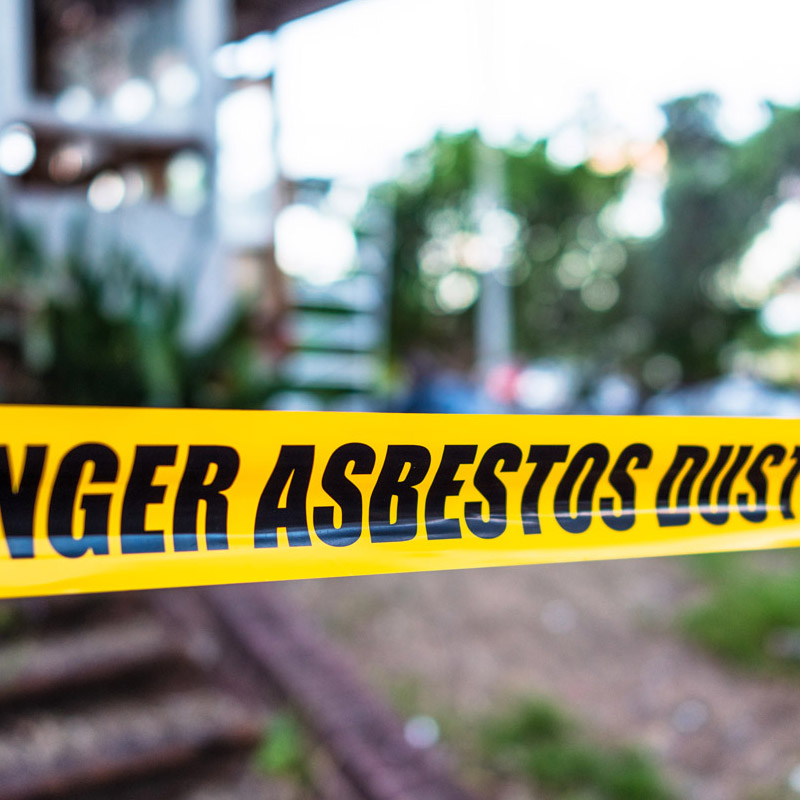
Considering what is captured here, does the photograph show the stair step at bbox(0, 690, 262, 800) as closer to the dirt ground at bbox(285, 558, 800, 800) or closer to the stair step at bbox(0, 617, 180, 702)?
the stair step at bbox(0, 617, 180, 702)

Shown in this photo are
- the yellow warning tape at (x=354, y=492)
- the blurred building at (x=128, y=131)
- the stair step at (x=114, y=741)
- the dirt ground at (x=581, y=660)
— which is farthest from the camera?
the blurred building at (x=128, y=131)

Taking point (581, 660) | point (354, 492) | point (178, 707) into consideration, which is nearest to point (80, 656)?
point (178, 707)

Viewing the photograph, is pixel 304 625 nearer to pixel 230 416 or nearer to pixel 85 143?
pixel 230 416

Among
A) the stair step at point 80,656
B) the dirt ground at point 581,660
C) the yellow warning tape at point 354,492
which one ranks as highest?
the yellow warning tape at point 354,492

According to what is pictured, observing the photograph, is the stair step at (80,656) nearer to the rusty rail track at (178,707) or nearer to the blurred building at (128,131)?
the rusty rail track at (178,707)

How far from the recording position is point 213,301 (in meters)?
5.54

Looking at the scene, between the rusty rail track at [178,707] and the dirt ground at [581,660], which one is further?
the dirt ground at [581,660]

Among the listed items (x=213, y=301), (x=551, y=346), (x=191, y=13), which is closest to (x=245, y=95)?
(x=191, y=13)

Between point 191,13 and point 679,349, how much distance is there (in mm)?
7968

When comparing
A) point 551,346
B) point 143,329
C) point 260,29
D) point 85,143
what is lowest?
point 551,346

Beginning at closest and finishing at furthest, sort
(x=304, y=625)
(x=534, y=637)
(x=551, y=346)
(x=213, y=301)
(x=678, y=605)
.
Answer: (x=304, y=625)
(x=534, y=637)
(x=678, y=605)
(x=213, y=301)
(x=551, y=346)

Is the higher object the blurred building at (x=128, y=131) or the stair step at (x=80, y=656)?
the blurred building at (x=128, y=131)

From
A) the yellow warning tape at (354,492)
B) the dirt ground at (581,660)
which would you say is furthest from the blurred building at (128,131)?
the yellow warning tape at (354,492)

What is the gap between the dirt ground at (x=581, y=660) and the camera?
3.00 meters
